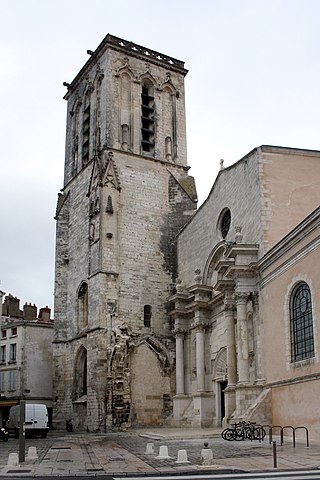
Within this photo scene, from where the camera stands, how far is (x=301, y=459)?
10.5 metres


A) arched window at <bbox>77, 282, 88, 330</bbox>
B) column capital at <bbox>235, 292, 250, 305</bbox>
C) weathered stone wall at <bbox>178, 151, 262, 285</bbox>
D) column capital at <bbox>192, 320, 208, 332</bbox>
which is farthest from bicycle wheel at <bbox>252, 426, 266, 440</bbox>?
arched window at <bbox>77, 282, 88, 330</bbox>

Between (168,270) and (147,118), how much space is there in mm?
8158

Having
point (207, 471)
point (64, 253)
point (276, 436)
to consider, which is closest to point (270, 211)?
point (276, 436)

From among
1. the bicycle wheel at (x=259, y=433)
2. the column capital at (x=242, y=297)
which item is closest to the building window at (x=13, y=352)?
the column capital at (x=242, y=297)

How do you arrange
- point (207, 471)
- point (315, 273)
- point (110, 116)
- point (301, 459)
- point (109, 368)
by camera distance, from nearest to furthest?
point (207, 471) < point (301, 459) < point (315, 273) < point (109, 368) < point (110, 116)

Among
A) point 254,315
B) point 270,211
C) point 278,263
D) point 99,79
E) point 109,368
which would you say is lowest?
point 109,368

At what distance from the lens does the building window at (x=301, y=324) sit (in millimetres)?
15840

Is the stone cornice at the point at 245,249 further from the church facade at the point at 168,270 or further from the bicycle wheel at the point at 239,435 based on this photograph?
the bicycle wheel at the point at 239,435

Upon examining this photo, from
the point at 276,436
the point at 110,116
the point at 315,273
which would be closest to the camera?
the point at 315,273

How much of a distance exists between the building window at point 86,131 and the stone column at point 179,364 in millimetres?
10816

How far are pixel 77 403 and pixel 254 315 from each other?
1119 centimetres

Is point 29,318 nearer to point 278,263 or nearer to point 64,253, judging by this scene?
point 64,253

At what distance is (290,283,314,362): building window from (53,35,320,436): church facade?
0.05 m

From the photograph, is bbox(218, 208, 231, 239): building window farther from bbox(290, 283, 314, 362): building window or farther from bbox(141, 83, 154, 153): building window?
bbox(141, 83, 154, 153): building window
